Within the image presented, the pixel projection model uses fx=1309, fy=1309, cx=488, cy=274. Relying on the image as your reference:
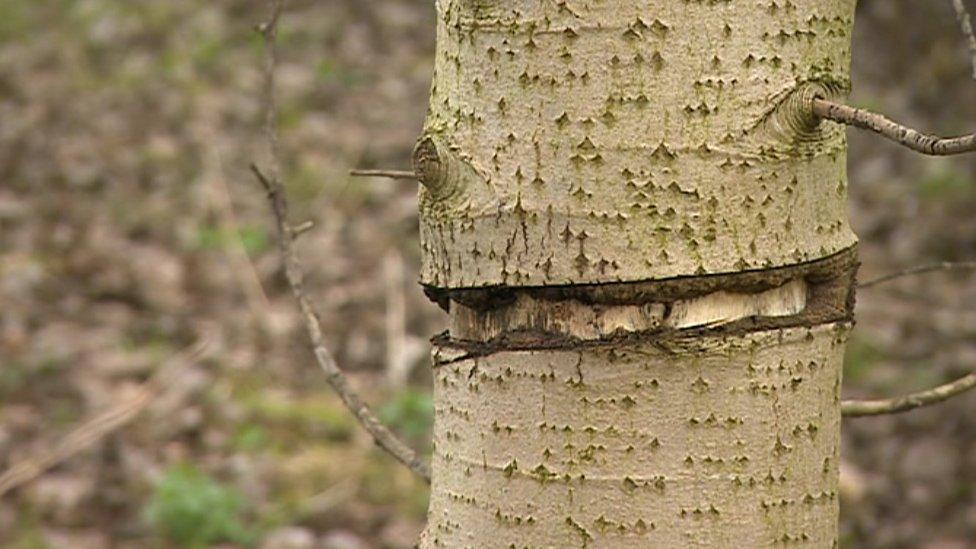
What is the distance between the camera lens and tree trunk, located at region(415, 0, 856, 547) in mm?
999

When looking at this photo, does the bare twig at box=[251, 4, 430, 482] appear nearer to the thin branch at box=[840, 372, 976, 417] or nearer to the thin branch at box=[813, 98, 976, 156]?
the thin branch at box=[840, 372, 976, 417]

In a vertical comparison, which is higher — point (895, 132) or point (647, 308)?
point (895, 132)

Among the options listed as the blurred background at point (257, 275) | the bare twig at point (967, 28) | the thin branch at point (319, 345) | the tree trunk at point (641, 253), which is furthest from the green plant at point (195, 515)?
the bare twig at point (967, 28)

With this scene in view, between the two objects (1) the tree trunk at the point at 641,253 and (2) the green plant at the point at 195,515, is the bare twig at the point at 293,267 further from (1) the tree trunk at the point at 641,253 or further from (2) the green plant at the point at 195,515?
(2) the green plant at the point at 195,515

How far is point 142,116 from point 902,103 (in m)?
3.40

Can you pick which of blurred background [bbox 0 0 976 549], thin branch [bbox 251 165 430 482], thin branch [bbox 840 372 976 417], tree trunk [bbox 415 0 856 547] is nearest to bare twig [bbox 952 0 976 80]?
tree trunk [bbox 415 0 856 547]

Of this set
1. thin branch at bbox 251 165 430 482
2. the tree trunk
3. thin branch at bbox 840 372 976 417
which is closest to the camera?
the tree trunk

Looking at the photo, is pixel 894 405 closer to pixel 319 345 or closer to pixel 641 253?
pixel 641 253

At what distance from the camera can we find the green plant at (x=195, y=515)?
3359mm

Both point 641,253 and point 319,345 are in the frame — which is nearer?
point 641,253

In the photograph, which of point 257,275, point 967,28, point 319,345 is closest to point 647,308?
point 967,28

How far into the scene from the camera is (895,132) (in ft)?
3.04

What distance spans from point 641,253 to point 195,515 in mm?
2600

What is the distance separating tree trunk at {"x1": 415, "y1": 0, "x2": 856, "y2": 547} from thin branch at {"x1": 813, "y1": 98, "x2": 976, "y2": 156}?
2cm
